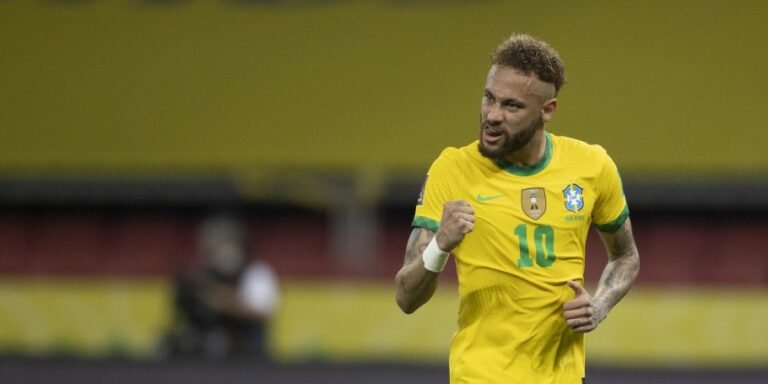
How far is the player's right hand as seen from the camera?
3949 mm

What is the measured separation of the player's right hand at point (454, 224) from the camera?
13.0ft

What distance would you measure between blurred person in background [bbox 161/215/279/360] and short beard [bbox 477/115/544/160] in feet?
14.8

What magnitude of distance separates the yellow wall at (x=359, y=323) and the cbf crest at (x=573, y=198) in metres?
5.70

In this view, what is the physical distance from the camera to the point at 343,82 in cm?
1359

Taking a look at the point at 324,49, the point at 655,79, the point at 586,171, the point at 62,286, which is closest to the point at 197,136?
the point at 324,49

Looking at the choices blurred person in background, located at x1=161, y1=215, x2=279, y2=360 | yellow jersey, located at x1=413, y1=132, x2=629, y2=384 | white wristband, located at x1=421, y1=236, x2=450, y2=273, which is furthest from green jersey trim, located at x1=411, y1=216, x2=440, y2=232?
blurred person in background, located at x1=161, y1=215, x2=279, y2=360

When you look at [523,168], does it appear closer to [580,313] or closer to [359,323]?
[580,313]

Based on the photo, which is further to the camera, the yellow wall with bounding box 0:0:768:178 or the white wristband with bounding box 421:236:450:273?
the yellow wall with bounding box 0:0:768:178

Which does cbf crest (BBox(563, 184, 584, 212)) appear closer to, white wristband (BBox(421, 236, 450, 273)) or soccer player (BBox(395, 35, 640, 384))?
soccer player (BBox(395, 35, 640, 384))

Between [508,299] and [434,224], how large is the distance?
314 mm

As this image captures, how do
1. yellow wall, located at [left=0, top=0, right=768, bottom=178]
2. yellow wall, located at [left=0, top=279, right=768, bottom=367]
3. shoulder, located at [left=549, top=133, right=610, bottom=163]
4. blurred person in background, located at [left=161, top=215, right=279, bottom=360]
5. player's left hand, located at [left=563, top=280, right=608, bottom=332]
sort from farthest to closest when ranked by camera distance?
yellow wall, located at [left=0, top=0, right=768, bottom=178]
yellow wall, located at [left=0, top=279, right=768, bottom=367]
blurred person in background, located at [left=161, top=215, right=279, bottom=360]
shoulder, located at [left=549, top=133, right=610, bottom=163]
player's left hand, located at [left=563, top=280, right=608, bottom=332]

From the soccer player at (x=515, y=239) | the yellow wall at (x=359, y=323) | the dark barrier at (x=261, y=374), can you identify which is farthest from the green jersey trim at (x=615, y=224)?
the yellow wall at (x=359, y=323)

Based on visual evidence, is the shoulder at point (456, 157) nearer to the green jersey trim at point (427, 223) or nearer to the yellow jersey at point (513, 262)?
the yellow jersey at point (513, 262)

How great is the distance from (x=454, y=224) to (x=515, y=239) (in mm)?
322
